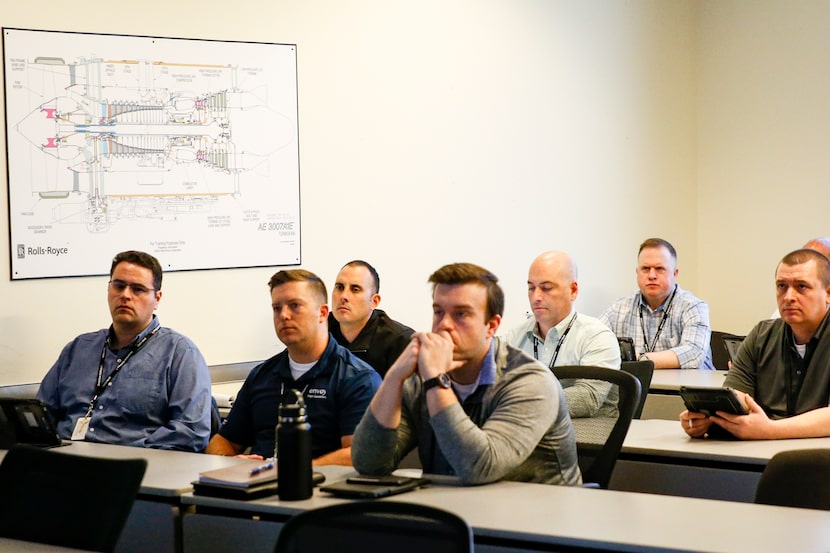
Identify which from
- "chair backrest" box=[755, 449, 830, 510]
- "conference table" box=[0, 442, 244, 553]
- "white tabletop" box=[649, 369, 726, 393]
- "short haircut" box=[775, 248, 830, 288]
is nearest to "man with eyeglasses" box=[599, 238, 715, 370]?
"white tabletop" box=[649, 369, 726, 393]

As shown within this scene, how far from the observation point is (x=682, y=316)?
649cm

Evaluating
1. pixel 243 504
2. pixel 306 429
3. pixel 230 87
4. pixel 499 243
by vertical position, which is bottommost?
pixel 243 504

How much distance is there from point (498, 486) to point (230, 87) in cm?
312

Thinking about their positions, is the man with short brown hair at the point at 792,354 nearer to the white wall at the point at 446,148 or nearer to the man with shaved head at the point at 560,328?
the man with shaved head at the point at 560,328

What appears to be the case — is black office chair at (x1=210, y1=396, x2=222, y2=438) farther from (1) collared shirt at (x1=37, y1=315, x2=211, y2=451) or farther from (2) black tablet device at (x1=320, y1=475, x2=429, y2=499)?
(2) black tablet device at (x1=320, y1=475, x2=429, y2=499)

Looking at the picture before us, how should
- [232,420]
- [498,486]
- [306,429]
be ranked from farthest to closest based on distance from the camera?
[232,420]
[498,486]
[306,429]

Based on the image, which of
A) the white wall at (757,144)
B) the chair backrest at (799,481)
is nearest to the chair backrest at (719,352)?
the white wall at (757,144)

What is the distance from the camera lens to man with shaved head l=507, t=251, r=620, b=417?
466 cm

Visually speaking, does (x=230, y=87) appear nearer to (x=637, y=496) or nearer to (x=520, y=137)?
(x=520, y=137)

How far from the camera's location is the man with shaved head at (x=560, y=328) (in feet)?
15.3

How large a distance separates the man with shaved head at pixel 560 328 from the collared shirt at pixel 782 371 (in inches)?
21.5

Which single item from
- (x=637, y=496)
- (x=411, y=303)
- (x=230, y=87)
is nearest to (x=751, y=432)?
(x=637, y=496)

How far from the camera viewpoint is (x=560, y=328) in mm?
4824

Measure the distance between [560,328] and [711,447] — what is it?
1314mm
